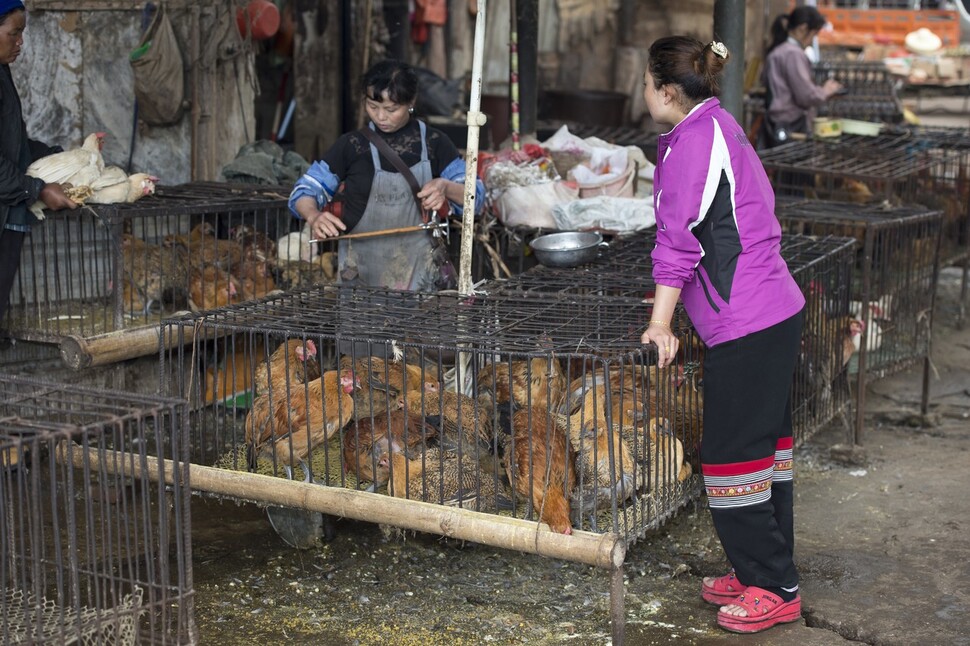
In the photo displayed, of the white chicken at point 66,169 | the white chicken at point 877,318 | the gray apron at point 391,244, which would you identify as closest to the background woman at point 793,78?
the white chicken at point 877,318

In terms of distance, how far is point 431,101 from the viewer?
33.6ft

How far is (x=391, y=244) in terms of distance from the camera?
5.64 m

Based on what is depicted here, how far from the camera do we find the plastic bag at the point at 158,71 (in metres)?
6.94

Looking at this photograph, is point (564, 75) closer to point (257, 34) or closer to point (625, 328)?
point (257, 34)

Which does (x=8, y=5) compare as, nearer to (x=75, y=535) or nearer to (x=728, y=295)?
(x=75, y=535)

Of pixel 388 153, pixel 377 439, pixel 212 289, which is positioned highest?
pixel 388 153

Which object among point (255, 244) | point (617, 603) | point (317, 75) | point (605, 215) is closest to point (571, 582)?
point (617, 603)

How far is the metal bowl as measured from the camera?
5695 millimetres

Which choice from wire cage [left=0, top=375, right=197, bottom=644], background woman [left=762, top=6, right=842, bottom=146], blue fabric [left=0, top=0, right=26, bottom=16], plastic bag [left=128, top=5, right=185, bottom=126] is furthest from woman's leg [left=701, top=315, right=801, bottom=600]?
background woman [left=762, top=6, right=842, bottom=146]

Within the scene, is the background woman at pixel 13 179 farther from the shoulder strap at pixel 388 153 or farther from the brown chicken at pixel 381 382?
the brown chicken at pixel 381 382

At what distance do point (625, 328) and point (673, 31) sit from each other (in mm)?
10523

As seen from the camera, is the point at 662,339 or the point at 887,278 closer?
the point at 662,339

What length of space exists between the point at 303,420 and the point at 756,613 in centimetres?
185

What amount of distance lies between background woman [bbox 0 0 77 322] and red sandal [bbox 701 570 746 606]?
3.40m
